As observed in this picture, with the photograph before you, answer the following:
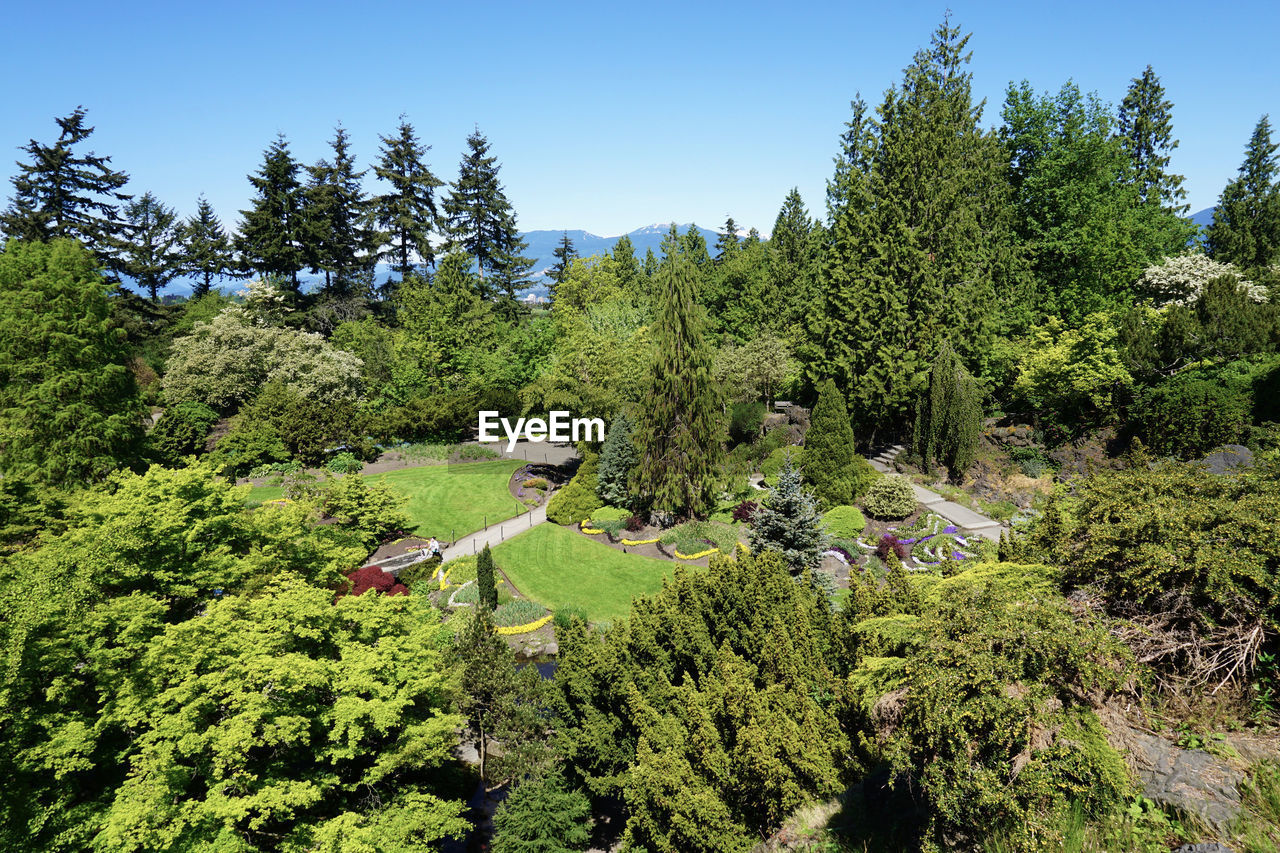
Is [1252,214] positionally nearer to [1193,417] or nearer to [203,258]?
[1193,417]

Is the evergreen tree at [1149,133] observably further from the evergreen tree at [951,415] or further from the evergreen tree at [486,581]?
the evergreen tree at [486,581]

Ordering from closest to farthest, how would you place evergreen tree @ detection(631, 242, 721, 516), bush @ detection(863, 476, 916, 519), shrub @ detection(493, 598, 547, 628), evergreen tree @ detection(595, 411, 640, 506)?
1. shrub @ detection(493, 598, 547, 628)
2. bush @ detection(863, 476, 916, 519)
3. evergreen tree @ detection(631, 242, 721, 516)
4. evergreen tree @ detection(595, 411, 640, 506)

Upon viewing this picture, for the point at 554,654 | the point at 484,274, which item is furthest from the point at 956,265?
the point at 484,274

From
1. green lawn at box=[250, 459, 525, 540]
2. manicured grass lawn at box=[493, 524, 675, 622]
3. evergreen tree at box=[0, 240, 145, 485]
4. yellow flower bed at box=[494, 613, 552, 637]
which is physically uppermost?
evergreen tree at box=[0, 240, 145, 485]

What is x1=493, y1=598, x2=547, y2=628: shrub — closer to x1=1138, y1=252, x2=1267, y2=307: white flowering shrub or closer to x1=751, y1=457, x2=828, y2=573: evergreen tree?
x1=751, y1=457, x2=828, y2=573: evergreen tree

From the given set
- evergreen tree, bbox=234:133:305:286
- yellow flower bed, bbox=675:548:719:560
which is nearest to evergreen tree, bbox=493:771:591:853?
yellow flower bed, bbox=675:548:719:560

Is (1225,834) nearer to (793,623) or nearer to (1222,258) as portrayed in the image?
(793,623)

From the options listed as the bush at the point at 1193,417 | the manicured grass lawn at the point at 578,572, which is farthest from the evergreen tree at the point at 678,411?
the bush at the point at 1193,417

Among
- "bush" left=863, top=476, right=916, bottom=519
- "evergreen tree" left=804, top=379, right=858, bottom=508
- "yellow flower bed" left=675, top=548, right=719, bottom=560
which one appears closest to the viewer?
"yellow flower bed" left=675, top=548, right=719, bottom=560
